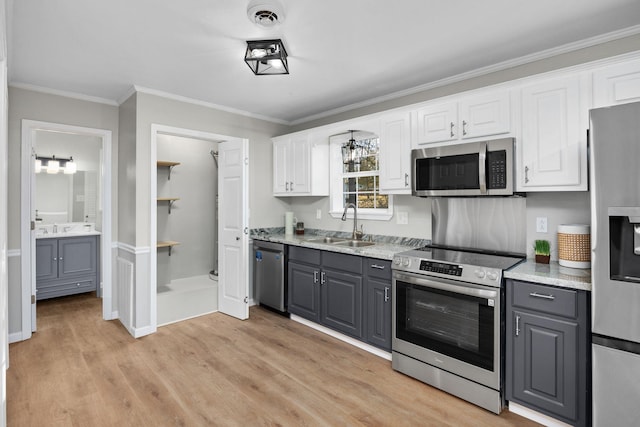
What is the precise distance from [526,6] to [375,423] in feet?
8.94

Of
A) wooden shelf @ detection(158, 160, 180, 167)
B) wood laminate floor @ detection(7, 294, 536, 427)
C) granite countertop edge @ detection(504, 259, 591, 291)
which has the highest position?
wooden shelf @ detection(158, 160, 180, 167)

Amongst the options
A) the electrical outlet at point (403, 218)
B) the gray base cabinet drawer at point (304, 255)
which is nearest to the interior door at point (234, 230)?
the gray base cabinet drawer at point (304, 255)

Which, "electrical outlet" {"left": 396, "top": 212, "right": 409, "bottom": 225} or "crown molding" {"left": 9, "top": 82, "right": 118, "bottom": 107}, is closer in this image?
"crown molding" {"left": 9, "top": 82, "right": 118, "bottom": 107}

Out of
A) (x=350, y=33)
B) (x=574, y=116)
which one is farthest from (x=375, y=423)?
(x=350, y=33)

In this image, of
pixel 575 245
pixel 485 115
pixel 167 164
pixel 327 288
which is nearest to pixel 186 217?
pixel 167 164

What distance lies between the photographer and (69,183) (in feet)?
17.7

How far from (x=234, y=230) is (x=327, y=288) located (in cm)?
137

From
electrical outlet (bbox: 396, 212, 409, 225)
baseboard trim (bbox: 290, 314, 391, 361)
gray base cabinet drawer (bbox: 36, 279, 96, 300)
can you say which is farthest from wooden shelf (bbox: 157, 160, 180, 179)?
electrical outlet (bbox: 396, 212, 409, 225)

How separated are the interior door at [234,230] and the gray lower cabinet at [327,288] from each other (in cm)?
57

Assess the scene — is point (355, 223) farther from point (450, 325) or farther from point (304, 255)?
point (450, 325)

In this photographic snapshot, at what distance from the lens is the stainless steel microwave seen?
2.52 m

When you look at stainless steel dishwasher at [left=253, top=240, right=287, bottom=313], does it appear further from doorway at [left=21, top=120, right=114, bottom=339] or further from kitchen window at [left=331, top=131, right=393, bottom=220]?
doorway at [left=21, top=120, right=114, bottom=339]

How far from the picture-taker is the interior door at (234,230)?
3.94 m

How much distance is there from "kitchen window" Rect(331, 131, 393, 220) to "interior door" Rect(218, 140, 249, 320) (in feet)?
3.69
